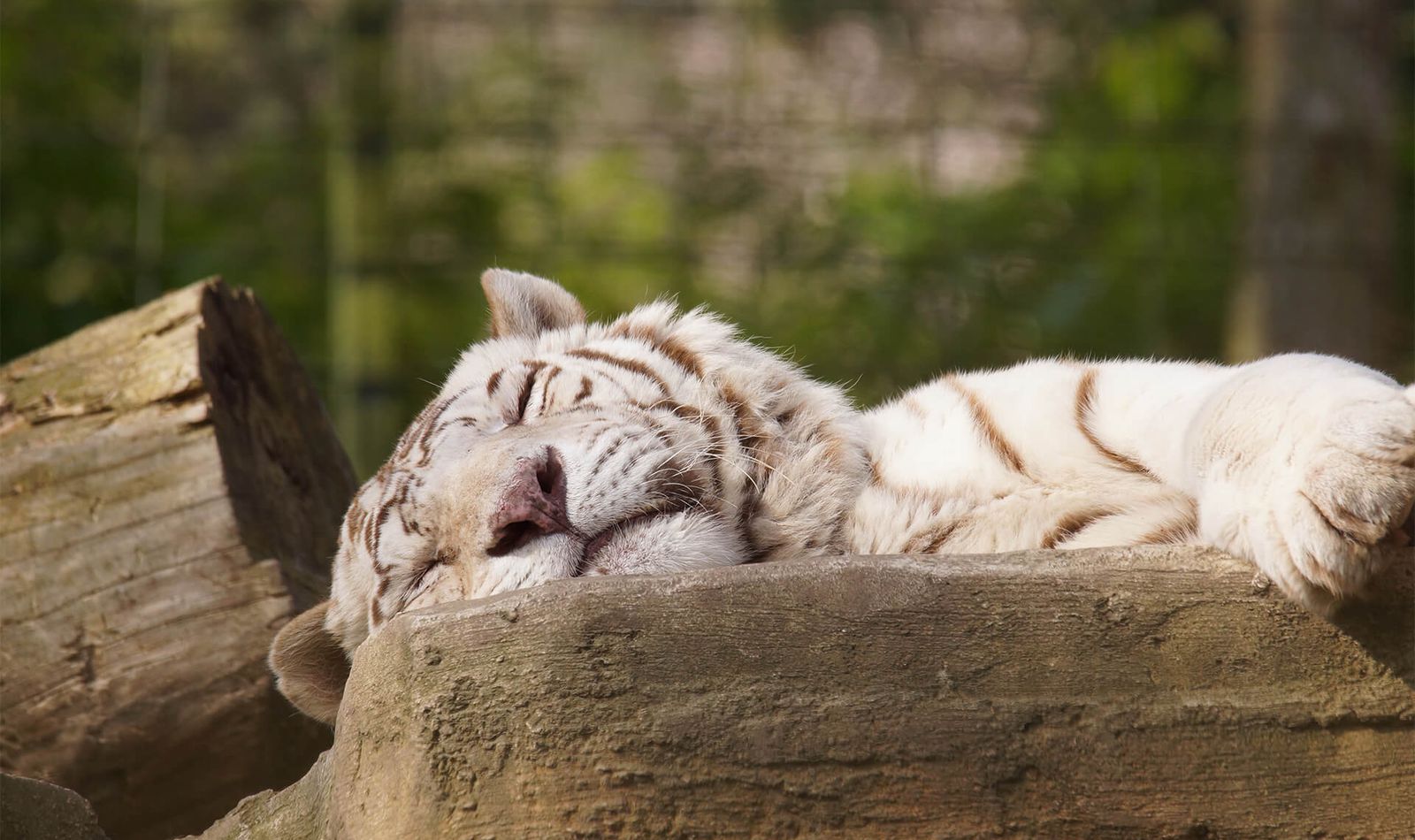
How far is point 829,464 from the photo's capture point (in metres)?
1.98

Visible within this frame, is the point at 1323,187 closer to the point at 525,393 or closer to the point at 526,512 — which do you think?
the point at 525,393

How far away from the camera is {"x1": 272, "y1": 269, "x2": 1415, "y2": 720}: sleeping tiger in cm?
142

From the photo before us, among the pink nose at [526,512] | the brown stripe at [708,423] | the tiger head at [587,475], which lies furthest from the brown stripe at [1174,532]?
the pink nose at [526,512]

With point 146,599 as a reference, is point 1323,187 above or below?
above

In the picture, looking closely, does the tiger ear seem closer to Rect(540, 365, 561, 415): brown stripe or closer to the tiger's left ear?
Rect(540, 365, 561, 415): brown stripe

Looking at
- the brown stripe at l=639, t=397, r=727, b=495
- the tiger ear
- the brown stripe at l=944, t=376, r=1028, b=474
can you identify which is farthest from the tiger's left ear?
the brown stripe at l=944, t=376, r=1028, b=474

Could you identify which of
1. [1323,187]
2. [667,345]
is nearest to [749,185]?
[1323,187]

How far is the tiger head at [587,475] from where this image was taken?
172cm

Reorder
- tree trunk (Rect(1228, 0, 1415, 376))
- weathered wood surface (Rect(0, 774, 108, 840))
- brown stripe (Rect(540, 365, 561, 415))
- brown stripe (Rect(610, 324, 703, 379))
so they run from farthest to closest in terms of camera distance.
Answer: tree trunk (Rect(1228, 0, 1415, 376)), brown stripe (Rect(610, 324, 703, 379)), brown stripe (Rect(540, 365, 561, 415)), weathered wood surface (Rect(0, 774, 108, 840))

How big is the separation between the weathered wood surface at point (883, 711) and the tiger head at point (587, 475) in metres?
0.29

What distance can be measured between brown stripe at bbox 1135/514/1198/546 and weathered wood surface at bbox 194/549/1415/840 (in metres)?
0.22

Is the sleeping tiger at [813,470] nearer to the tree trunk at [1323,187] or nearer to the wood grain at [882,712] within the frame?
the wood grain at [882,712]

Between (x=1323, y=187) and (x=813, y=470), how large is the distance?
3016 millimetres

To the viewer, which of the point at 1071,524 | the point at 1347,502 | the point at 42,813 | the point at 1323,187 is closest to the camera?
the point at 1347,502
